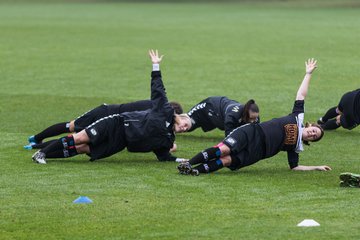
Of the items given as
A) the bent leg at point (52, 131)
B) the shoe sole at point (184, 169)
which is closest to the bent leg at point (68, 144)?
the shoe sole at point (184, 169)

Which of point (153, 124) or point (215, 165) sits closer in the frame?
point (215, 165)

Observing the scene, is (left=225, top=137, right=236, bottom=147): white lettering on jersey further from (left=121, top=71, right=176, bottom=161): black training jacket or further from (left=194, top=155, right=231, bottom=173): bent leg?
(left=121, top=71, right=176, bottom=161): black training jacket

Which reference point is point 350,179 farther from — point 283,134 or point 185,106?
point 185,106

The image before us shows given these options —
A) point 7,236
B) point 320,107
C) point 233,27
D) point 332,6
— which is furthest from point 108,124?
point 332,6

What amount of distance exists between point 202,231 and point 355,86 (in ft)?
55.2

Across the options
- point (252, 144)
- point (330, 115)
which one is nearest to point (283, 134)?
point (252, 144)

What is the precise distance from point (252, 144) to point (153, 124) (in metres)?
1.81

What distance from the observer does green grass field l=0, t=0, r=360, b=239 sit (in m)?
11.3

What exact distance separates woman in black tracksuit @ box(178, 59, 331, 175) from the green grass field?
0.25 metres

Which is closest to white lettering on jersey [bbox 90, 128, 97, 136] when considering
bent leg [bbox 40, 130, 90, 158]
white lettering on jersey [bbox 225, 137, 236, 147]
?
bent leg [bbox 40, 130, 90, 158]

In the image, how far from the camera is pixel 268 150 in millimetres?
14617

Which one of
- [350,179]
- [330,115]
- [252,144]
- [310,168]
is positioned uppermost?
[252,144]

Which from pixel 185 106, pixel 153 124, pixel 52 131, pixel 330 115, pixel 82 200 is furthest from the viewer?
pixel 185 106

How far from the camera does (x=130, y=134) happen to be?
1547cm
